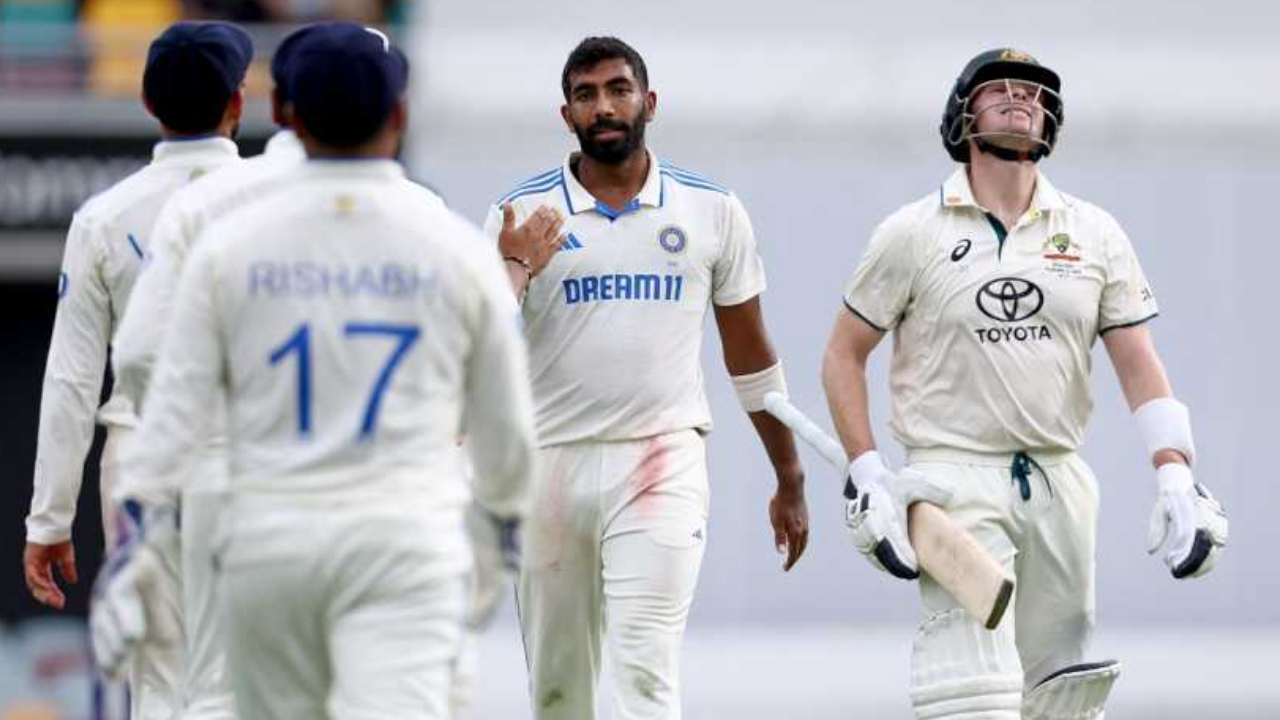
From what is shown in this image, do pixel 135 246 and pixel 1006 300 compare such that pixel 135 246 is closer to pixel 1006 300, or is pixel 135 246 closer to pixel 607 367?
pixel 607 367

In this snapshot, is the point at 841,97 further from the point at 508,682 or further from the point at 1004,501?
the point at 1004,501

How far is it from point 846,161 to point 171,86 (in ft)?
38.5

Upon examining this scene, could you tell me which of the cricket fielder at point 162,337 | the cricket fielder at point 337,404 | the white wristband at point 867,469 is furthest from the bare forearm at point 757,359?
the cricket fielder at point 337,404

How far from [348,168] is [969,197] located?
283 centimetres

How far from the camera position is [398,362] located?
6250mm

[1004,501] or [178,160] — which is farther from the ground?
[178,160]

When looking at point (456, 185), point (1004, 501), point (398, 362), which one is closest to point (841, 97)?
point (456, 185)

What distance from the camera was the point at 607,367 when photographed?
8.84m

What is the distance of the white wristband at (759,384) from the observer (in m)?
9.35

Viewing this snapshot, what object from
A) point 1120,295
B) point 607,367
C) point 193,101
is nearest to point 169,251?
point 193,101

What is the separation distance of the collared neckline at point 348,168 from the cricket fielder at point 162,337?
1.65ft

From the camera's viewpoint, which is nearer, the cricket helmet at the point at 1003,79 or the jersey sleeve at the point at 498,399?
the jersey sleeve at the point at 498,399

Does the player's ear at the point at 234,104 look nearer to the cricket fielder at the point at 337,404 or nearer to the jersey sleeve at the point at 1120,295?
the cricket fielder at the point at 337,404

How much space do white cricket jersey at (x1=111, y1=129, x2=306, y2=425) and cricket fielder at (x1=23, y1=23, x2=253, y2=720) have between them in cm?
52
